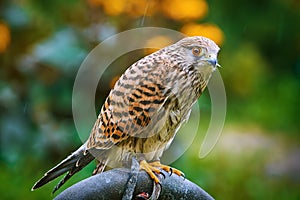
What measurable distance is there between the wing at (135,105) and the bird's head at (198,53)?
0.22 feet

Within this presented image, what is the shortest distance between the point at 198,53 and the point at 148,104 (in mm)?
238

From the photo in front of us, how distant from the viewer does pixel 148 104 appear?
7.69 feet

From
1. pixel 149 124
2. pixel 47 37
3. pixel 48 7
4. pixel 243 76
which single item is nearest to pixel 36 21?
pixel 47 37

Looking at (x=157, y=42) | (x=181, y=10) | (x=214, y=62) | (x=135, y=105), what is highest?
(x=181, y=10)

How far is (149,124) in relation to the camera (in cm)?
238

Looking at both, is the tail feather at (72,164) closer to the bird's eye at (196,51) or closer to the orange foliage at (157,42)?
the bird's eye at (196,51)

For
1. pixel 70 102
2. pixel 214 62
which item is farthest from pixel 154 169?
pixel 70 102

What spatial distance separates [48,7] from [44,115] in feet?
4.26

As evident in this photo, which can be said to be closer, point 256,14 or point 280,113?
point 280,113

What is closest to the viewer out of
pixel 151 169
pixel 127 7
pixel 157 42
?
pixel 151 169

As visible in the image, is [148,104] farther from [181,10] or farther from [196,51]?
[181,10]

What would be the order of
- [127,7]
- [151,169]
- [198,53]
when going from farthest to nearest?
[127,7] → [198,53] → [151,169]

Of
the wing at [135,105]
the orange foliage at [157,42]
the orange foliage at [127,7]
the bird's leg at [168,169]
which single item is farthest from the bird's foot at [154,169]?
the orange foliage at [127,7]

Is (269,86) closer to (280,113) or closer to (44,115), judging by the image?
(280,113)
